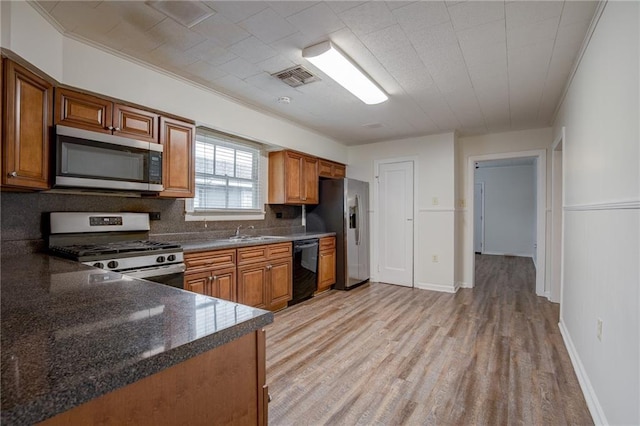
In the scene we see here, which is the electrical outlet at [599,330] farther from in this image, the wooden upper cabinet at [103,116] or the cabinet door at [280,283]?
the wooden upper cabinet at [103,116]

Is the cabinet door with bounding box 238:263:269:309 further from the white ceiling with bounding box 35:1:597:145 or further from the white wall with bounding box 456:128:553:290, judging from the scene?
the white wall with bounding box 456:128:553:290

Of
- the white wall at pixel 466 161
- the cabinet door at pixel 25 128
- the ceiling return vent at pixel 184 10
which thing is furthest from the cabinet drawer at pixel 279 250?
the white wall at pixel 466 161

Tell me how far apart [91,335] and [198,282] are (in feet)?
6.93

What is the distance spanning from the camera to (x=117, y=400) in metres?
0.61

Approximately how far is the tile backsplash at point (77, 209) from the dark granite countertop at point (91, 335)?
1230 mm

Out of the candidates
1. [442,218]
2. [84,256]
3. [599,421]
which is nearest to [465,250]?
[442,218]

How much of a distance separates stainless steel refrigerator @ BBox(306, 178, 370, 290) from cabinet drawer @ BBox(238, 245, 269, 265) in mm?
1540

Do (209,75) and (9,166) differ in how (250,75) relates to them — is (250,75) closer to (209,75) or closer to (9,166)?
(209,75)

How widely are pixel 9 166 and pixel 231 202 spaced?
7.07 feet

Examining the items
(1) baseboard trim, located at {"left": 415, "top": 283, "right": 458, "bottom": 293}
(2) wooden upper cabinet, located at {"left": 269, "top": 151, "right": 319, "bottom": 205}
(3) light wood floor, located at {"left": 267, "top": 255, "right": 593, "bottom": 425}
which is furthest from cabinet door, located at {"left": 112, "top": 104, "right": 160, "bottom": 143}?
(1) baseboard trim, located at {"left": 415, "top": 283, "right": 458, "bottom": 293}

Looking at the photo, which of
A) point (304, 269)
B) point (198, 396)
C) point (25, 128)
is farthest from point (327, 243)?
point (198, 396)

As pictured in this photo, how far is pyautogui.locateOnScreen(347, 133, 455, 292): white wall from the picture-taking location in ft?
15.4

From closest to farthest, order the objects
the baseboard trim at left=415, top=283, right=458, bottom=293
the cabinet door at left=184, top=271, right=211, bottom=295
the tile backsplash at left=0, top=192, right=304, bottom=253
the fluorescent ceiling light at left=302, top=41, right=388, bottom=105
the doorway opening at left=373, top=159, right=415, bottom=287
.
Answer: the tile backsplash at left=0, top=192, right=304, bottom=253 < the fluorescent ceiling light at left=302, top=41, right=388, bottom=105 < the cabinet door at left=184, top=271, right=211, bottom=295 < the baseboard trim at left=415, top=283, right=458, bottom=293 < the doorway opening at left=373, top=159, right=415, bottom=287

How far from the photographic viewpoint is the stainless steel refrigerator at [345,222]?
4.71m
